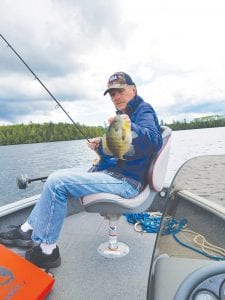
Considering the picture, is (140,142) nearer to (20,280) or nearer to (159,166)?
(159,166)

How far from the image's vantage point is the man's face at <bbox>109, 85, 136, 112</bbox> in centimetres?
266

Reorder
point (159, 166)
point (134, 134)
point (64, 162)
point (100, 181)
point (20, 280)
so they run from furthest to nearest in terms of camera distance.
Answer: point (64, 162) → point (159, 166) → point (100, 181) → point (134, 134) → point (20, 280)

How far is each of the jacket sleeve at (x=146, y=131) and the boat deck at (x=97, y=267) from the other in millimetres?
918

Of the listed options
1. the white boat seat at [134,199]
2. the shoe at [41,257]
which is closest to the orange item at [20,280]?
the shoe at [41,257]

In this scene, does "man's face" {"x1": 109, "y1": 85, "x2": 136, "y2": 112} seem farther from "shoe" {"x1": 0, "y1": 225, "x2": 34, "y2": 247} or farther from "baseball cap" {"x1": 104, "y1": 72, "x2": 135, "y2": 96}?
"shoe" {"x1": 0, "y1": 225, "x2": 34, "y2": 247}

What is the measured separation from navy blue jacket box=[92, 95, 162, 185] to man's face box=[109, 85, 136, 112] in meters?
0.04

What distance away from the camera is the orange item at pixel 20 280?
1.98m

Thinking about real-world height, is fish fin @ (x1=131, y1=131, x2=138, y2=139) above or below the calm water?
above

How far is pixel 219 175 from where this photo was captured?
4.04 feet

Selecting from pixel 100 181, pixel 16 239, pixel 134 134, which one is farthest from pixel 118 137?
pixel 16 239

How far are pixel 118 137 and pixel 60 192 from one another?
1.98 feet

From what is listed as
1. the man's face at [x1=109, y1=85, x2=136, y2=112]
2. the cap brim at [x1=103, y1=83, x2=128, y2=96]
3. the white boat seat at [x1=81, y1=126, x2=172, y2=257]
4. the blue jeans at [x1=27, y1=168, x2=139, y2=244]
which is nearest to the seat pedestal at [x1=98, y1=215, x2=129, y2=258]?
the white boat seat at [x1=81, y1=126, x2=172, y2=257]

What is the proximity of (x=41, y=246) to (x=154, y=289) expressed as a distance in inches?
69.1

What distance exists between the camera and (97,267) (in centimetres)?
261
